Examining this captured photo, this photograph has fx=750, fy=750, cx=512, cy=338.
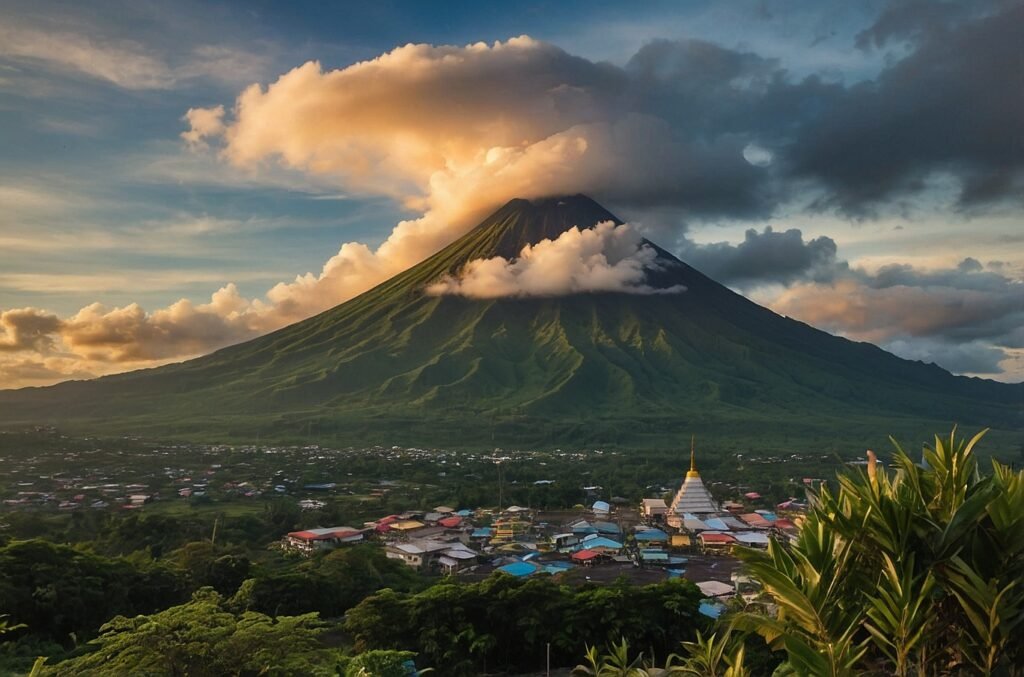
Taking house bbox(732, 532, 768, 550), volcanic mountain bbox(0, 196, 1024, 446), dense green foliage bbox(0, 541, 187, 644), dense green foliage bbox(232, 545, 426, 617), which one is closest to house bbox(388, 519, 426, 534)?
dense green foliage bbox(232, 545, 426, 617)

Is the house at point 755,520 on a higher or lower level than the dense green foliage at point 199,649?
lower

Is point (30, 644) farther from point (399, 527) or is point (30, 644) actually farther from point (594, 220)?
point (594, 220)

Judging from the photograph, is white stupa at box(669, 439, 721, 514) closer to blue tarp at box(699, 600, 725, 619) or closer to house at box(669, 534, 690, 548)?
house at box(669, 534, 690, 548)

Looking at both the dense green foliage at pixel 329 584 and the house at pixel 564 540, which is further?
the house at pixel 564 540

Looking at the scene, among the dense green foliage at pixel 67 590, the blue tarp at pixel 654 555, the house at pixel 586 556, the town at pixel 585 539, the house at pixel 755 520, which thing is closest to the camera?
the dense green foliage at pixel 67 590

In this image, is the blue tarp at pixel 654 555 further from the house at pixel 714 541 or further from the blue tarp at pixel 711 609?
the blue tarp at pixel 711 609

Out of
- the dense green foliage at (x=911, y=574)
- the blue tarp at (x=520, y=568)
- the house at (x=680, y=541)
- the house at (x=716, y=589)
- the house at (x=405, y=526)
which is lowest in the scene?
the house at (x=680, y=541)

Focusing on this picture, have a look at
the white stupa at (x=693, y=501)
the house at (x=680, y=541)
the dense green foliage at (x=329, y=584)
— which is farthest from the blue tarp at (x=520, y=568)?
the white stupa at (x=693, y=501)
